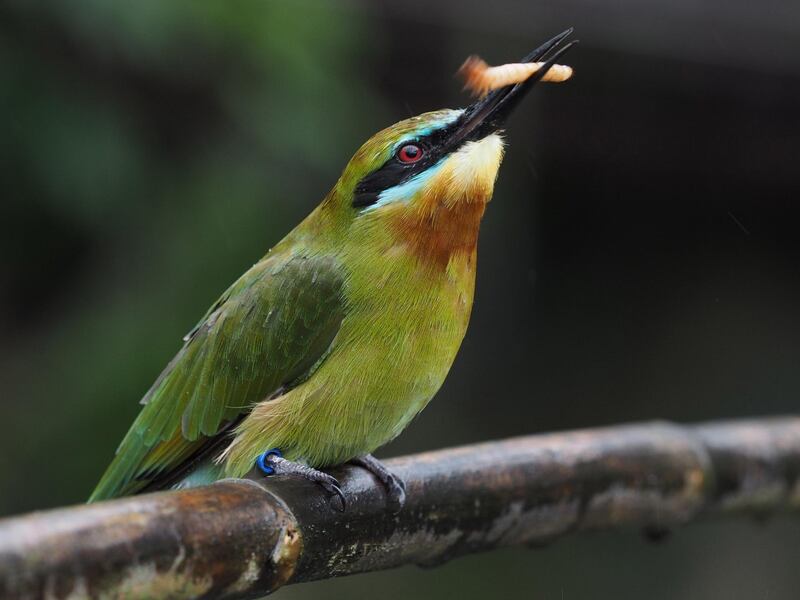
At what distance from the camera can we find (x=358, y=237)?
2.78m

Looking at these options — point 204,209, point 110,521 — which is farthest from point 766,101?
point 110,521

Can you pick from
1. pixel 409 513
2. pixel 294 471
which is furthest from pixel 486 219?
pixel 409 513

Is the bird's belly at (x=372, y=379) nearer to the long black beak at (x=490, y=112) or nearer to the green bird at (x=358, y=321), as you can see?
the green bird at (x=358, y=321)

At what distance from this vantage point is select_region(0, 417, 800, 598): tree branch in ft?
5.54

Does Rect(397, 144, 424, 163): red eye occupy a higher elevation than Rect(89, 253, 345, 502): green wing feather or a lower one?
higher

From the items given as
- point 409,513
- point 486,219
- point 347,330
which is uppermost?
point 347,330

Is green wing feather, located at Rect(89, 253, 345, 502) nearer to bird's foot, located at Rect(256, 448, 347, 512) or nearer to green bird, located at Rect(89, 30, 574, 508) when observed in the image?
green bird, located at Rect(89, 30, 574, 508)

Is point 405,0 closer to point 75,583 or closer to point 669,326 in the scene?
point 669,326

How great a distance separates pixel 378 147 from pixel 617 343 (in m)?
3.42

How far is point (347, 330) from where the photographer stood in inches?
109

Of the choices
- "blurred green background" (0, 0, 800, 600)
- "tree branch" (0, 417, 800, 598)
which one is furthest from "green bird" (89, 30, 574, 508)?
"blurred green background" (0, 0, 800, 600)

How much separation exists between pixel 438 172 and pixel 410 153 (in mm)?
82

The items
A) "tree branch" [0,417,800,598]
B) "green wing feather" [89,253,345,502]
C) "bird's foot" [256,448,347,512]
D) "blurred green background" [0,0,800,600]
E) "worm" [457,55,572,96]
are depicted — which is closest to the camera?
"tree branch" [0,417,800,598]

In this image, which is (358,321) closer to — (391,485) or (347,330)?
(347,330)
